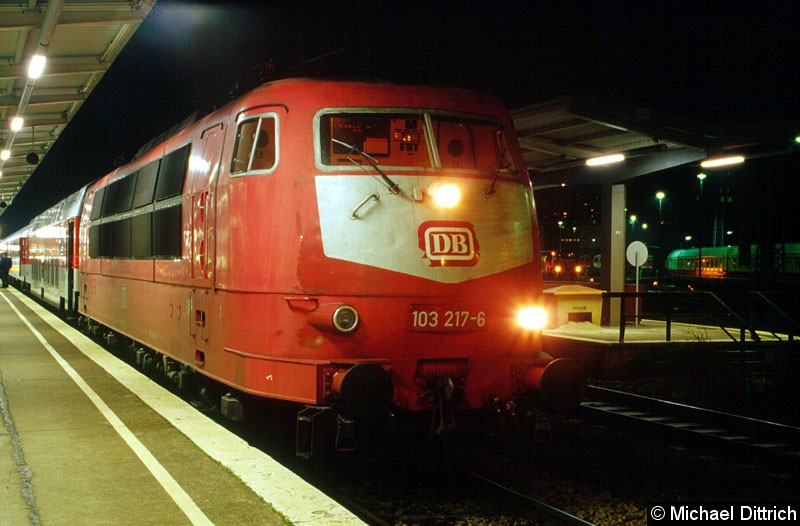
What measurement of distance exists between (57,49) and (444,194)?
11.9m

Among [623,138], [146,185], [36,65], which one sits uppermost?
[36,65]

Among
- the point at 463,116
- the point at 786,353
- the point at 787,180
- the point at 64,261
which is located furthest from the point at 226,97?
the point at 787,180

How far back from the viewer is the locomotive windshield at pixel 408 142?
6.57 meters

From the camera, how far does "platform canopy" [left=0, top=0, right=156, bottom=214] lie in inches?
504

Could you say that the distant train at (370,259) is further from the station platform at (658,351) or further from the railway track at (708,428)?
the station platform at (658,351)

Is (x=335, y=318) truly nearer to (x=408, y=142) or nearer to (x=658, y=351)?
(x=408, y=142)

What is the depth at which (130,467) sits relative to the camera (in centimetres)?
601

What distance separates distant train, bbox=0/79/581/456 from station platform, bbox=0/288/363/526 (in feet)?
2.03

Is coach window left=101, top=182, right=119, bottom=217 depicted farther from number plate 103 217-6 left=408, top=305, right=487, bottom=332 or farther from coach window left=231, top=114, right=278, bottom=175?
number plate 103 217-6 left=408, top=305, right=487, bottom=332

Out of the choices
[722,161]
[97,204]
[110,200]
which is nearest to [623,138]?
[722,161]

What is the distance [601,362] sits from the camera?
14.0 metres

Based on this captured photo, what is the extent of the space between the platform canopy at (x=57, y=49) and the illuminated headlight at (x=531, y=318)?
8654mm

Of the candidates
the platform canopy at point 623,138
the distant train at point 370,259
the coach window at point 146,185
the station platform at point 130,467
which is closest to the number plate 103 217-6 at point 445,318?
the distant train at point 370,259

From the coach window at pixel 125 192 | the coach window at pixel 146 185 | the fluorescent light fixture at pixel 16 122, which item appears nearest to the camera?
Answer: the coach window at pixel 146 185
